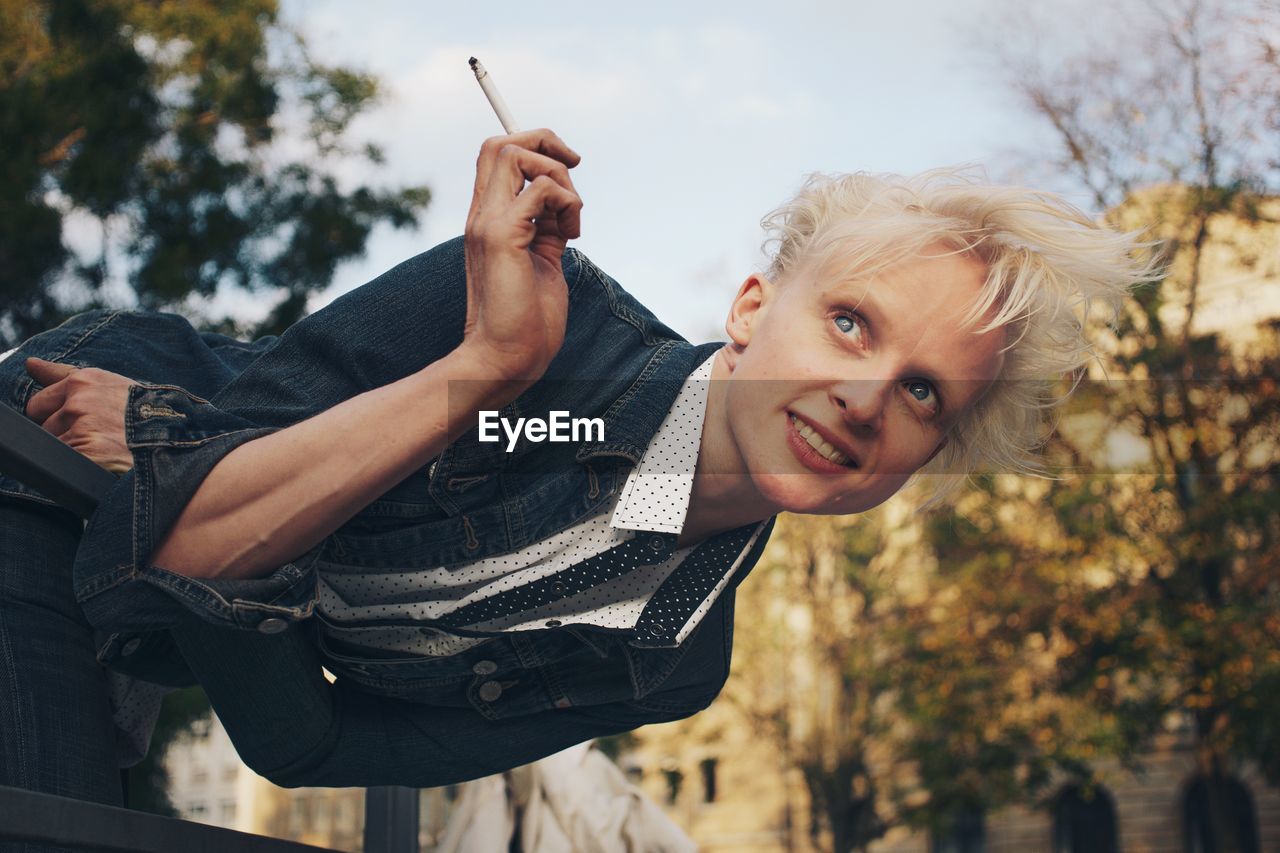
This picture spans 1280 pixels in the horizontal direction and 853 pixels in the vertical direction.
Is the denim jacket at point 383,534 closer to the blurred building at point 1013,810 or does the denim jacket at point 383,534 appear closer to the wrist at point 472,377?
the wrist at point 472,377

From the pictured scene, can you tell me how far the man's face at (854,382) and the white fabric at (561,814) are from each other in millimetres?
2685

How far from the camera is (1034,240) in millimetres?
1858

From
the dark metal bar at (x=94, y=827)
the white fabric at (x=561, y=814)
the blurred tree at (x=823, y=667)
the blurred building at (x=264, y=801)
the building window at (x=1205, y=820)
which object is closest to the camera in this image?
Answer: the dark metal bar at (x=94, y=827)

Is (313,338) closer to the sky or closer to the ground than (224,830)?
closer to the sky

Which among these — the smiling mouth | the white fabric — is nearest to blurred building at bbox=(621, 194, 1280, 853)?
the white fabric

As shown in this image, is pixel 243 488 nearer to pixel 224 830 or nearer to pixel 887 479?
pixel 224 830

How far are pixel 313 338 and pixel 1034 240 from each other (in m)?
0.95

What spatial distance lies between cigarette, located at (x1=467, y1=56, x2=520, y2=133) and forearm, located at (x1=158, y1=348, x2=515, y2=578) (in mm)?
344

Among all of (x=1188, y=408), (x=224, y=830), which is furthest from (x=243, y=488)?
(x=1188, y=408)

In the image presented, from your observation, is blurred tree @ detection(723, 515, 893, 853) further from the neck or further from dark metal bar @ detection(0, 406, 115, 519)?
dark metal bar @ detection(0, 406, 115, 519)

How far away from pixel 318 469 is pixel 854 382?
2.27ft

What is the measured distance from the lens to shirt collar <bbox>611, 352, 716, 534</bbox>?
1.71 meters

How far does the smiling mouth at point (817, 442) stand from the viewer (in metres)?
1.74

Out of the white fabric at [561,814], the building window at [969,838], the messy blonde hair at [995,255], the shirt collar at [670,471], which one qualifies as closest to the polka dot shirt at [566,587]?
the shirt collar at [670,471]
